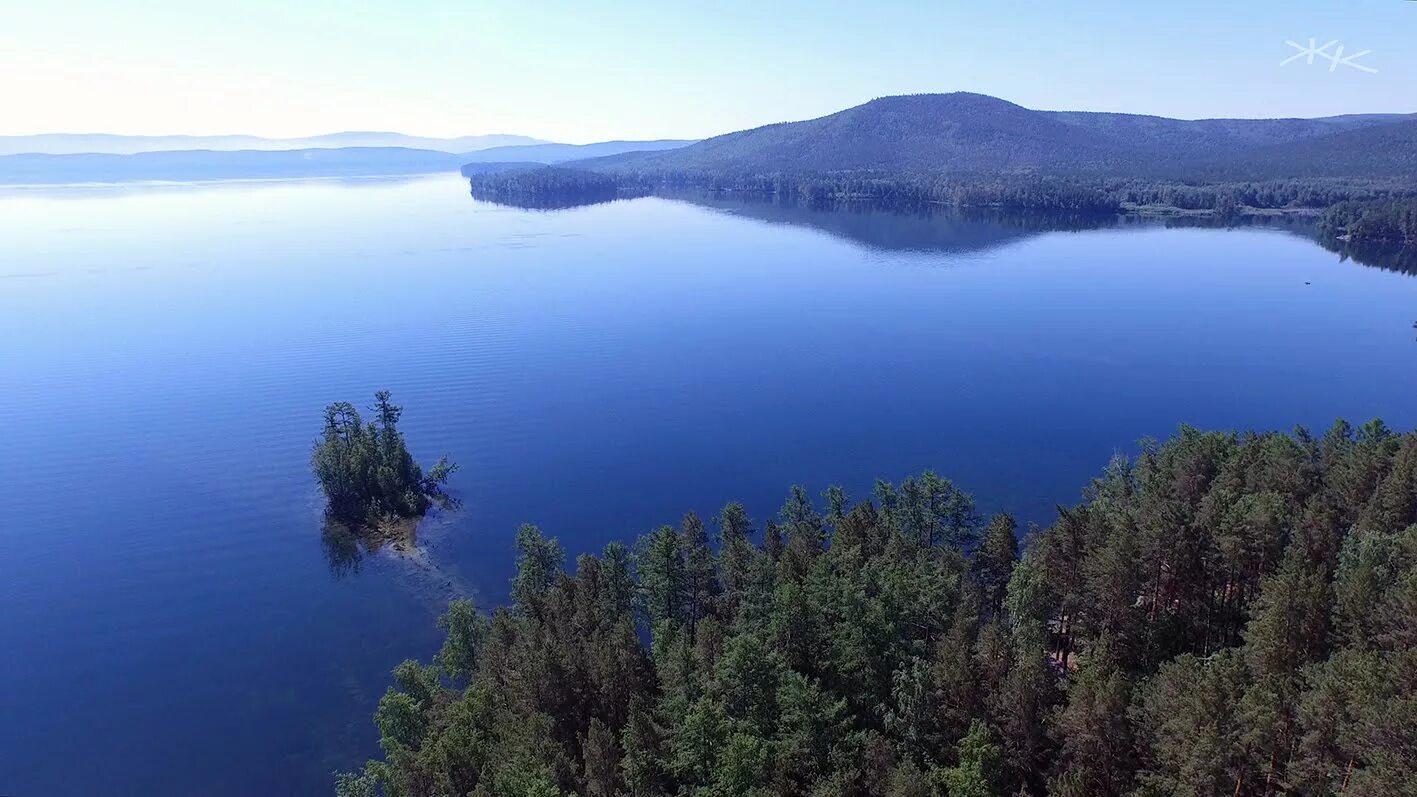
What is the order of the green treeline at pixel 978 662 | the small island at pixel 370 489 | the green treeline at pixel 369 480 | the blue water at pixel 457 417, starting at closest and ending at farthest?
the green treeline at pixel 978 662
the blue water at pixel 457 417
the small island at pixel 370 489
the green treeline at pixel 369 480

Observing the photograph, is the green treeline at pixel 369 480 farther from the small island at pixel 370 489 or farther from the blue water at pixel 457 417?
the blue water at pixel 457 417

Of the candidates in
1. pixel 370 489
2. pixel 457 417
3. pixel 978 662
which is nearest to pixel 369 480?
pixel 370 489

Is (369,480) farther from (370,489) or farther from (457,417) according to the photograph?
(457,417)

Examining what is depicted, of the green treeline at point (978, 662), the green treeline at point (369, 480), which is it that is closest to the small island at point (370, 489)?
the green treeline at point (369, 480)

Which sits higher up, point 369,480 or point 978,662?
point 978,662

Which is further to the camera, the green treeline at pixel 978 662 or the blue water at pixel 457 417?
the blue water at pixel 457 417

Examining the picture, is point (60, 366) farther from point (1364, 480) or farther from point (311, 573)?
point (1364, 480)

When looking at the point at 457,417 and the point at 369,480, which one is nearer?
the point at 369,480

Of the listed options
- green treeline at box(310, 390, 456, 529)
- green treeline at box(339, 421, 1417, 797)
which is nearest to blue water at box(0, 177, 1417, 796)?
green treeline at box(310, 390, 456, 529)
